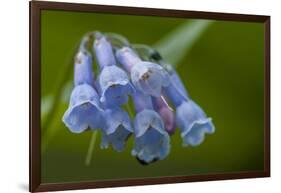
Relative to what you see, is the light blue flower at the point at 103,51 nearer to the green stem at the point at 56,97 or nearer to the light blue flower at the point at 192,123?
the green stem at the point at 56,97

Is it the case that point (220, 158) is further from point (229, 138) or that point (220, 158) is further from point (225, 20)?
point (225, 20)

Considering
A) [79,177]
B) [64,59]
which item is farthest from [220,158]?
[64,59]

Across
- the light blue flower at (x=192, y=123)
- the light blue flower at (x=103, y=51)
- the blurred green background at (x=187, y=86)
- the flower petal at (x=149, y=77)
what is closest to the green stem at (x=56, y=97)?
the blurred green background at (x=187, y=86)

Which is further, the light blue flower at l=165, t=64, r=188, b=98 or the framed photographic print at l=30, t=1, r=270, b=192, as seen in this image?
the light blue flower at l=165, t=64, r=188, b=98

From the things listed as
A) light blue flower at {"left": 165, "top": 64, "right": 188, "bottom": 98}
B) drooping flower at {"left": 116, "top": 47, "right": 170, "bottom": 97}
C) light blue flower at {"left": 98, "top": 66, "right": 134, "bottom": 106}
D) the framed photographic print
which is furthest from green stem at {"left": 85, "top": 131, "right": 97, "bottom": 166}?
light blue flower at {"left": 165, "top": 64, "right": 188, "bottom": 98}

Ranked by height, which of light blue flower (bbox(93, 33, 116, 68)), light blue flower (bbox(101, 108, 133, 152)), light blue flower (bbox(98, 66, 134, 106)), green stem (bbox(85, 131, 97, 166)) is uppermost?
light blue flower (bbox(93, 33, 116, 68))

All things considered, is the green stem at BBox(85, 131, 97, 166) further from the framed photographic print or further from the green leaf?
the green leaf
